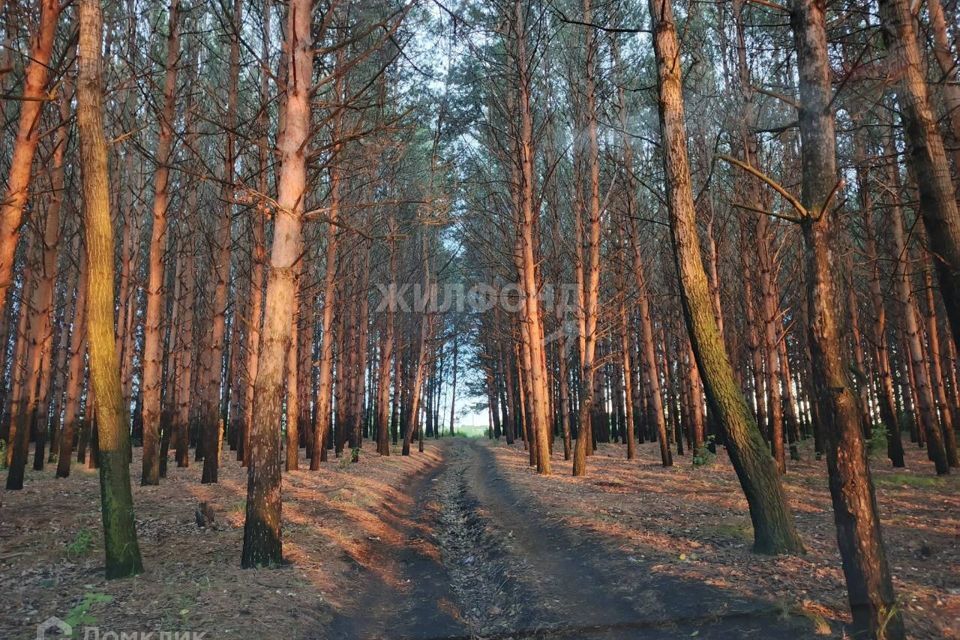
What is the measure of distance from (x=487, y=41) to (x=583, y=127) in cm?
474

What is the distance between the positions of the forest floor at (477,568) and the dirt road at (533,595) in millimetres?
24

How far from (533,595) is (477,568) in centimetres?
174

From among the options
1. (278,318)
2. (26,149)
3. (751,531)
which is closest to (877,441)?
(751,531)

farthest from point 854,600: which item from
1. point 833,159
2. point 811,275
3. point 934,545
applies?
point 934,545

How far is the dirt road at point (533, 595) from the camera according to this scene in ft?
14.7

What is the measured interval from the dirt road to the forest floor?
0.08ft

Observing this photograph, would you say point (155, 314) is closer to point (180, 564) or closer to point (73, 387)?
point (73, 387)

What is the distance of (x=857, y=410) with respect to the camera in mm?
3840

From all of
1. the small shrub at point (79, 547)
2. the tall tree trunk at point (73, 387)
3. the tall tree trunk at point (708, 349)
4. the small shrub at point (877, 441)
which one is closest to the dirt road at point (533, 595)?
the tall tree trunk at point (708, 349)

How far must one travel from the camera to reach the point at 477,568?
23.6 feet

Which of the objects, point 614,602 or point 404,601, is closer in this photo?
point 614,602

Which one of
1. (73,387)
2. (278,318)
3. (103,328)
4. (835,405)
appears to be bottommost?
(835,405)

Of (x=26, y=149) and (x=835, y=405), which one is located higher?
(x=26, y=149)

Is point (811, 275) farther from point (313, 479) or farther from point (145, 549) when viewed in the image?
point (313, 479)
